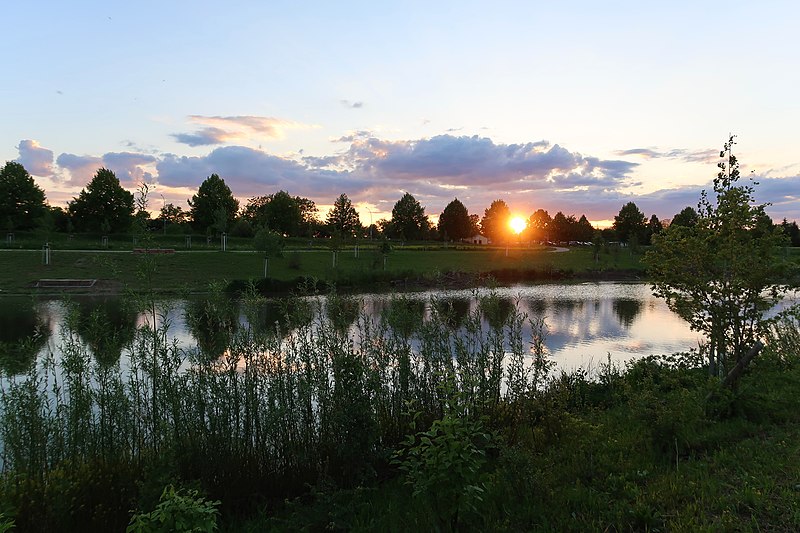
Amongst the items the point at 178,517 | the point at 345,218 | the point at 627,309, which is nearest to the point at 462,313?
the point at 627,309

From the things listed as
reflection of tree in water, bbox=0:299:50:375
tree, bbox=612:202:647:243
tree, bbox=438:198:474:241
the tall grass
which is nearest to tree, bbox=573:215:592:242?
tree, bbox=612:202:647:243

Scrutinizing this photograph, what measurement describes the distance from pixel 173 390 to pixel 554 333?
1625cm

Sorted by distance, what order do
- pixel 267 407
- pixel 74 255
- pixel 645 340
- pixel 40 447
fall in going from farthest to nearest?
pixel 74 255
pixel 645 340
pixel 267 407
pixel 40 447

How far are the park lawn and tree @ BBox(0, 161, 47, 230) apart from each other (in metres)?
29.9

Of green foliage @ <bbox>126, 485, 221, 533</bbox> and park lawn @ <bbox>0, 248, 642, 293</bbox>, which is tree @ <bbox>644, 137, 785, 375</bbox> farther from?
park lawn @ <bbox>0, 248, 642, 293</bbox>

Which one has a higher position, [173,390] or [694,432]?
[173,390]

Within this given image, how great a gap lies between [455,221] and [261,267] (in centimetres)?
6719

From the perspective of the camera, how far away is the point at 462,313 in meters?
24.4

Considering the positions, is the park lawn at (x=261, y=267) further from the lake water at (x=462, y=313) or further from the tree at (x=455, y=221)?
the tree at (x=455, y=221)

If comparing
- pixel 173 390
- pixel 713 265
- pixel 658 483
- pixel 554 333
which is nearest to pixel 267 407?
pixel 173 390

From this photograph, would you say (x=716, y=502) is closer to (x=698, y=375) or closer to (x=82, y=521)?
(x=698, y=375)

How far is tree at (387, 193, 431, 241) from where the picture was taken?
99938 millimetres

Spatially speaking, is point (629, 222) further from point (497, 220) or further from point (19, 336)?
point (19, 336)

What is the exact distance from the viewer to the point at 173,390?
6137 millimetres
